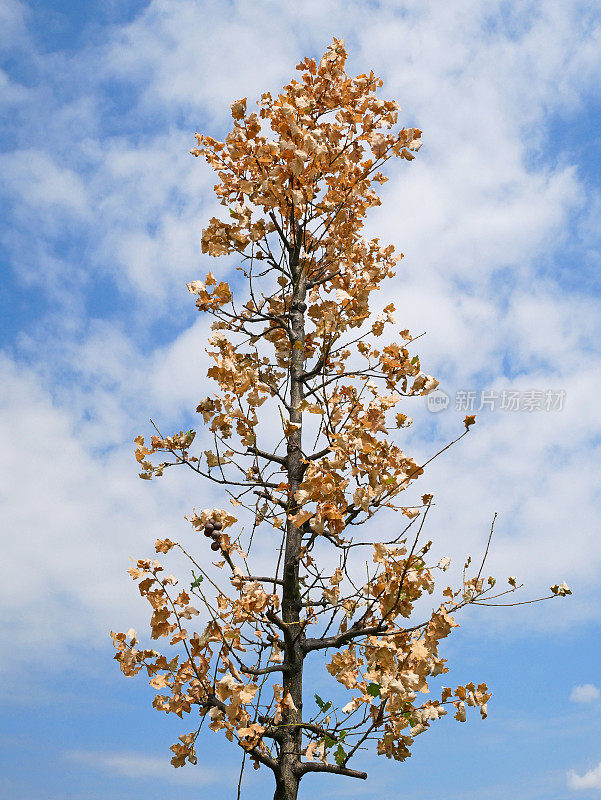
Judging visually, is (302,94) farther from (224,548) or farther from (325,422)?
(224,548)

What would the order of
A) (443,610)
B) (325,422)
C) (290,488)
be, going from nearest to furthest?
1. (443,610)
2. (325,422)
3. (290,488)

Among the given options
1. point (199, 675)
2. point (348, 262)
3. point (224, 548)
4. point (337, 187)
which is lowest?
point (199, 675)

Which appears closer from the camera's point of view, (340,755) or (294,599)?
(340,755)

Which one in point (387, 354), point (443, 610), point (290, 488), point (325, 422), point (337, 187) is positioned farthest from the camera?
point (337, 187)

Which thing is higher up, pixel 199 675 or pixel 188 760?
pixel 199 675

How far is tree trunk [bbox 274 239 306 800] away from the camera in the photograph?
15.4ft

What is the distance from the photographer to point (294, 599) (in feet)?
16.6

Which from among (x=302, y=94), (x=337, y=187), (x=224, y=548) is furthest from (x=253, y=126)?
(x=224, y=548)

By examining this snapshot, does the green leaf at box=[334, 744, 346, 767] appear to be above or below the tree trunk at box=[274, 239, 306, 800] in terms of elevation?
below

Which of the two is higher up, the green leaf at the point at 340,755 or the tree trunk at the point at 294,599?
the tree trunk at the point at 294,599

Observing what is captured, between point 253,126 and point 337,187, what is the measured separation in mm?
942

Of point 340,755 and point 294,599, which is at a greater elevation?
point 294,599

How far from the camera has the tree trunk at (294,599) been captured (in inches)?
185

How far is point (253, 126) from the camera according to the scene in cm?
606
